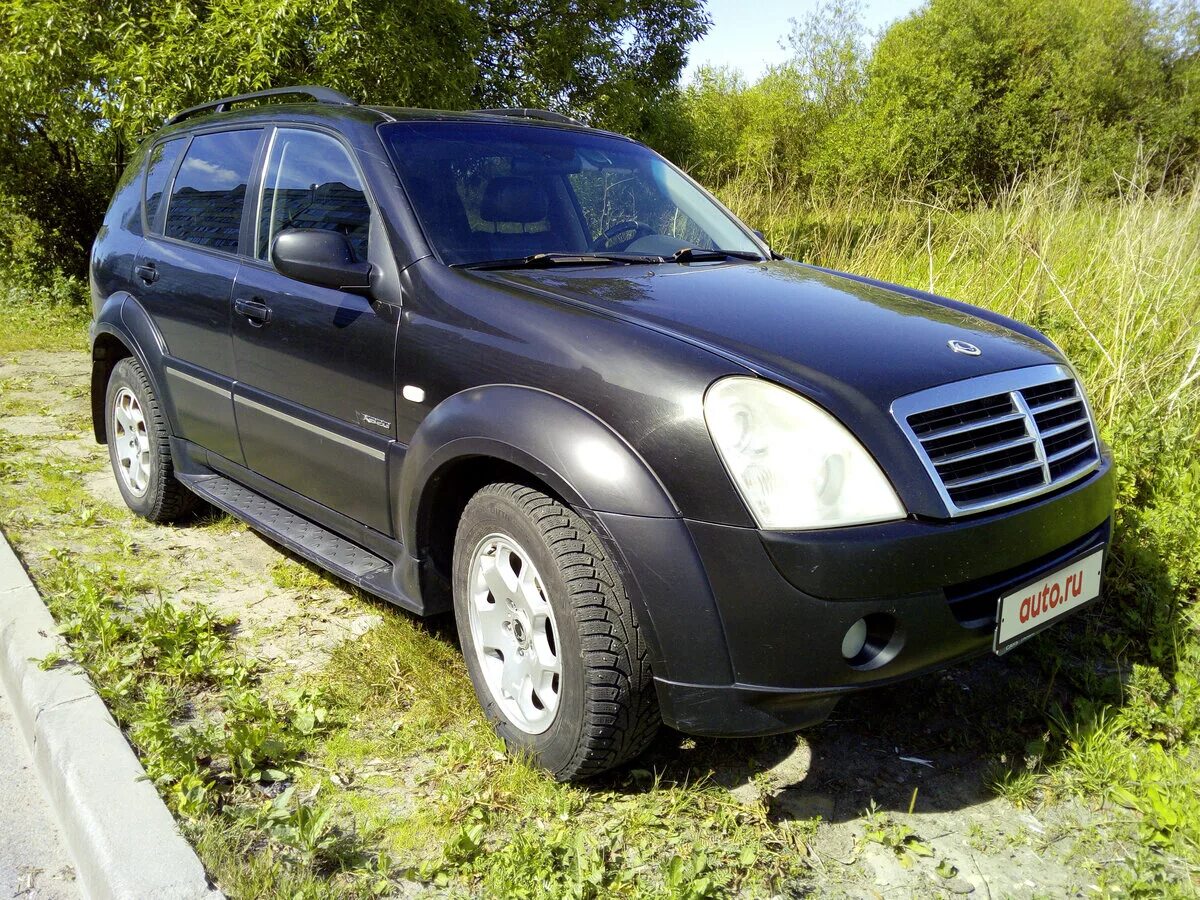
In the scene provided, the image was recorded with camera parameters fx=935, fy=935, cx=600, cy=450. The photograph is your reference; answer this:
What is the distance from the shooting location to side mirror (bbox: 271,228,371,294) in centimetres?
296

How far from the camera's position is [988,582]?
235 centimetres

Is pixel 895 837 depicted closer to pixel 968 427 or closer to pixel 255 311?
pixel 968 427

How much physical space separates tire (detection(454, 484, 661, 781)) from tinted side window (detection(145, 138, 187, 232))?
9.39 ft

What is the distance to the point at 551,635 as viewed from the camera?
2561mm

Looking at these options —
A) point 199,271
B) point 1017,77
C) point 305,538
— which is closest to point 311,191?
point 199,271

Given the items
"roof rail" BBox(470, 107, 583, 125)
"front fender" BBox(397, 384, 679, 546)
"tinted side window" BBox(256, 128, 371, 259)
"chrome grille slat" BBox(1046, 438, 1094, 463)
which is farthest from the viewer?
"roof rail" BBox(470, 107, 583, 125)

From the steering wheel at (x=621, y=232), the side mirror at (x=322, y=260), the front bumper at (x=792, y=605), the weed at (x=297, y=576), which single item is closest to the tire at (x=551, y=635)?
Answer: the front bumper at (x=792, y=605)

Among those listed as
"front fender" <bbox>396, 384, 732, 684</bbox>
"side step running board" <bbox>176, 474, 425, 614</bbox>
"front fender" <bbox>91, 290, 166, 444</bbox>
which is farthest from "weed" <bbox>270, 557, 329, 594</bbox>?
"front fender" <bbox>396, 384, 732, 684</bbox>

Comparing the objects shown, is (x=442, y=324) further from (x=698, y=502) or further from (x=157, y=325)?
(x=157, y=325)

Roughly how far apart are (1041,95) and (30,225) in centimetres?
2705

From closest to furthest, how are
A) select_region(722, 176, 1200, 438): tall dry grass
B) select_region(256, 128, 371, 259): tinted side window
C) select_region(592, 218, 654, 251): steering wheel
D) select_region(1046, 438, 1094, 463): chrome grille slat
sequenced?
select_region(1046, 438, 1094, 463): chrome grille slat, select_region(256, 128, 371, 259): tinted side window, select_region(592, 218, 654, 251): steering wheel, select_region(722, 176, 1200, 438): tall dry grass

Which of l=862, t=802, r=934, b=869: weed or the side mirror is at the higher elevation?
the side mirror

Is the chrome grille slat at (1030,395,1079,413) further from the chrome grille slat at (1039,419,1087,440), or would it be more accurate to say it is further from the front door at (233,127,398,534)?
the front door at (233,127,398,534)

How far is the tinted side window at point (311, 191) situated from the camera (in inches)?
127
